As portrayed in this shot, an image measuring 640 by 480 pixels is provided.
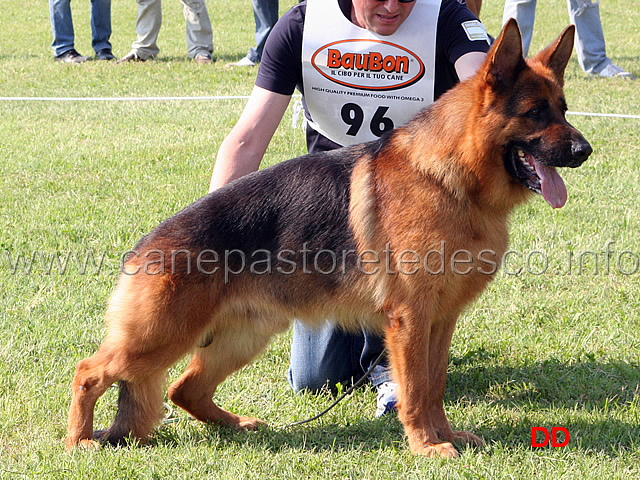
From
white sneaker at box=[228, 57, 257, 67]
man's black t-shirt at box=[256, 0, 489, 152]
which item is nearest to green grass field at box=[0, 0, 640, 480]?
man's black t-shirt at box=[256, 0, 489, 152]

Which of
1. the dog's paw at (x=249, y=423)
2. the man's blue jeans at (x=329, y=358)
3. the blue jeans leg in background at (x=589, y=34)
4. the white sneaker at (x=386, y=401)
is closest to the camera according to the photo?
the dog's paw at (x=249, y=423)

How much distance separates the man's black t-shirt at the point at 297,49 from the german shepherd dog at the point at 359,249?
737 mm

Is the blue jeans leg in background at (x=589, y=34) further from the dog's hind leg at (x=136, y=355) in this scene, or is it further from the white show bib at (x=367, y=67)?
the dog's hind leg at (x=136, y=355)

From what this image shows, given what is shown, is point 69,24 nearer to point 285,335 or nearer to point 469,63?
point 285,335

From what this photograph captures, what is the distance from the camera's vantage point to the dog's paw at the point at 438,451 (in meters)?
3.01

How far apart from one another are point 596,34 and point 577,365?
27.4 ft

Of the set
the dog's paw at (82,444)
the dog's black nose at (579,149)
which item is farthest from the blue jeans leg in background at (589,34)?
the dog's paw at (82,444)

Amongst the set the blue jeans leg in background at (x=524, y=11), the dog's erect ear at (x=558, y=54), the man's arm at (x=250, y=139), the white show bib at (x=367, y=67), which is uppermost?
the dog's erect ear at (x=558, y=54)

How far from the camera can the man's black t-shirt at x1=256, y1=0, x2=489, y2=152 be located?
11.9 feet

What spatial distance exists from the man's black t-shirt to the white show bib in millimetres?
43

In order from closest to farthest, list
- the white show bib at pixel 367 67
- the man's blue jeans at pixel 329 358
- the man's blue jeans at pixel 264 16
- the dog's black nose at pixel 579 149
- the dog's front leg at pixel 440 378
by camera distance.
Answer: the dog's black nose at pixel 579 149, the dog's front leg at pixel 440 378, the white show bib at pixel 367 67, the man's blue jeans at pixel 329 358, the man's blue jeans at pixel 264 16

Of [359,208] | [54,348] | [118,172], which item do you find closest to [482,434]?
[359,208]

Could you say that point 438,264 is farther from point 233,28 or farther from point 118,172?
point 233,28

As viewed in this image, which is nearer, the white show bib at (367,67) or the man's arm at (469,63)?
the man's arm at (469,63)
